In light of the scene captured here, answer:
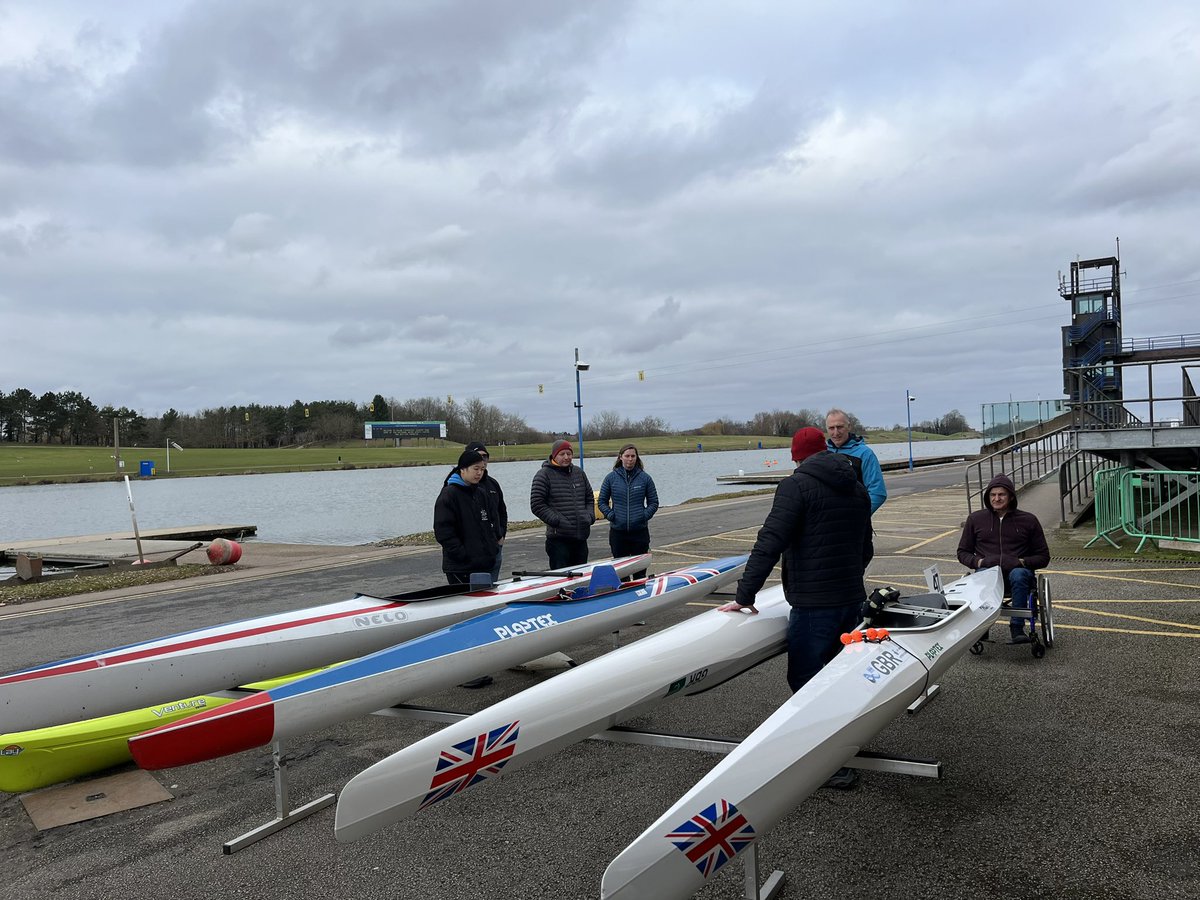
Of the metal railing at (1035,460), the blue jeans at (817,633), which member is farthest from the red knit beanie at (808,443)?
the metal railing at (1035,460)

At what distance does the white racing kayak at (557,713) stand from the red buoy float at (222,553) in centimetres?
1185

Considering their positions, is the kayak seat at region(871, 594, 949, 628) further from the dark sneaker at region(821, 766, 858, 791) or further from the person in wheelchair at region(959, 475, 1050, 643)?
the person in wheelchair at region(959, 475, 1050, 643)

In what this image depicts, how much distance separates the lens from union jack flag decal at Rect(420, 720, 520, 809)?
10.7ft

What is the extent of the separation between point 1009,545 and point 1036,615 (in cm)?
57

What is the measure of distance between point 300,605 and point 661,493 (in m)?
29.1

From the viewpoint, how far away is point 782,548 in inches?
158

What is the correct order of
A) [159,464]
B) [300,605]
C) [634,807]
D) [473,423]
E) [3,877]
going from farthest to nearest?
[473,423] < [159,464] < [300,605] < [634,807] < [3,877]

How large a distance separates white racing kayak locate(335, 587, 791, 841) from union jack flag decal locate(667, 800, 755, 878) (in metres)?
1.11

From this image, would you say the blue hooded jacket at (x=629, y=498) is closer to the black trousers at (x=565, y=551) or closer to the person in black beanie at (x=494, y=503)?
the black trousers at (x=565, y=551)

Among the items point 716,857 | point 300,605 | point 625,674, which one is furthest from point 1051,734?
point 300,605

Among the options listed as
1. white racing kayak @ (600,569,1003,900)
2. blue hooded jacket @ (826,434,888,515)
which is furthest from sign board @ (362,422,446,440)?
white racing kayak @ (600,569,1003,900)

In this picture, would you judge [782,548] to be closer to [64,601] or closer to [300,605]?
[300,605]

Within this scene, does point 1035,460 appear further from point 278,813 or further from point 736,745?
point 278,813

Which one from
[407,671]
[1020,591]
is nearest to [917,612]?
[1020,591]
